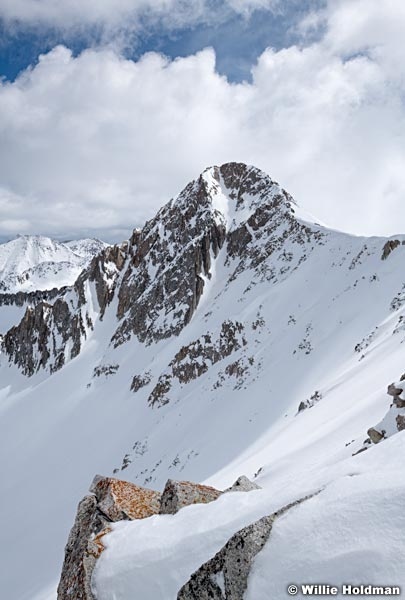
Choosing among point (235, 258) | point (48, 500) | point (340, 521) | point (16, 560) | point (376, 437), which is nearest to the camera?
point (340, 521)

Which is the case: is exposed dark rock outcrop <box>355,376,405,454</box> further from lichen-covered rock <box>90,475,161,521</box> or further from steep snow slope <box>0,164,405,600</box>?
lichen-covered rock <box>90,475,161,521</box>

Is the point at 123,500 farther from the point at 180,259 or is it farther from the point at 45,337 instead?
the point at 45,337

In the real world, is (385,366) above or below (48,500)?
below

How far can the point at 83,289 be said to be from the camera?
9119 cm

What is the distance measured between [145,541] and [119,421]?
168ft

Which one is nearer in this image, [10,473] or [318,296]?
[318,296]

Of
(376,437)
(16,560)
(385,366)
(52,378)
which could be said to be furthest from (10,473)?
(376,437)

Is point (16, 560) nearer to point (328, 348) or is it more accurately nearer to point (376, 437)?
point (328, 348)

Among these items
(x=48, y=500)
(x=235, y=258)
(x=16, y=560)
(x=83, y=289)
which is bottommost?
(x=16, y=560)

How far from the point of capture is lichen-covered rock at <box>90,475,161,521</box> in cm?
881

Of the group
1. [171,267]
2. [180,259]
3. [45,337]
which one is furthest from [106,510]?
[45,337]

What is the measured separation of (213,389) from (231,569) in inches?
1612

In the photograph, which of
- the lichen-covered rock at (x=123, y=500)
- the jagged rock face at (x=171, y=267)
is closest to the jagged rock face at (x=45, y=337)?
the jagged rock face at (x=171, y=267)

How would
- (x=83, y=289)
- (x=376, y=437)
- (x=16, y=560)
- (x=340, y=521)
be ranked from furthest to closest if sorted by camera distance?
(x=83, y=289) < (x=16, y=560) < (x=376, y=437) < (x=340, y=521)
